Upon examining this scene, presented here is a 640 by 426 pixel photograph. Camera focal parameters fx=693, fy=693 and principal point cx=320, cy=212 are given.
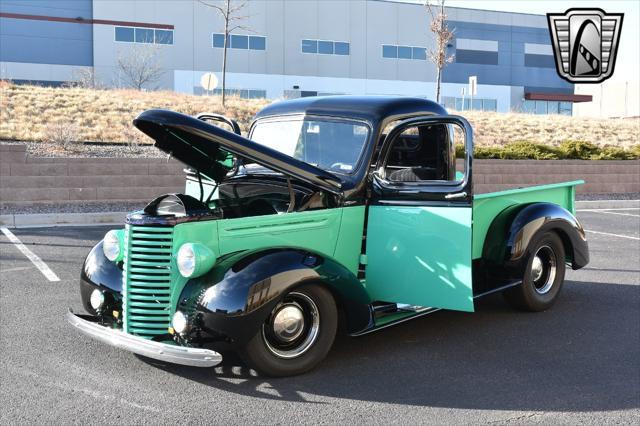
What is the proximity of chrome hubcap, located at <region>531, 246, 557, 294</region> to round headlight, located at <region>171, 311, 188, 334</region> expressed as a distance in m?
3.50

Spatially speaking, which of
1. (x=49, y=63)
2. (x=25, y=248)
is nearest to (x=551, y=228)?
(x=25, y=248)

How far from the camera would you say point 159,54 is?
43.1 meters

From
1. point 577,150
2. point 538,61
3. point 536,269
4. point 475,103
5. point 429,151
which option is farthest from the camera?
point 538,61

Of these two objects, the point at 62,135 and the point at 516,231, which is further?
the point at 62,135

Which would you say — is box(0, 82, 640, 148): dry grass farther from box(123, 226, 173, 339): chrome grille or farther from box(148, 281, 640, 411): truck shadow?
box(148, 281, 640, 411): truck shadow

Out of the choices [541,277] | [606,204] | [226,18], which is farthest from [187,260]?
[226,18]

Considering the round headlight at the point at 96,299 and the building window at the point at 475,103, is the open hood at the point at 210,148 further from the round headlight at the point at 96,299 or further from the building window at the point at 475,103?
the building window at the point at 475,103

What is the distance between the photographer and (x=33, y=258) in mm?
8930

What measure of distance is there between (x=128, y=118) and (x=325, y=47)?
2794 centimetres

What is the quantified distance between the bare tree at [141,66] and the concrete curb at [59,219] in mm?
28917

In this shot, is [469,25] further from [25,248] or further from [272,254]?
[272,254]

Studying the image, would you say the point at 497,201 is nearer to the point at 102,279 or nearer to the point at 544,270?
the point at 544,270

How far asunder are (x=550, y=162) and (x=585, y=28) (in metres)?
7.14

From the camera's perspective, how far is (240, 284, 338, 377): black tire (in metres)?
4.47
